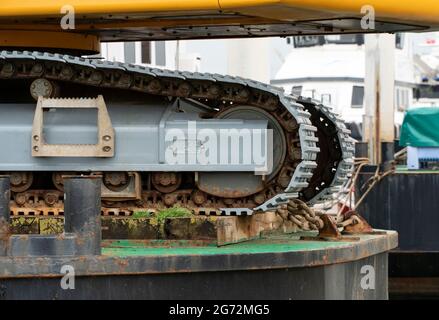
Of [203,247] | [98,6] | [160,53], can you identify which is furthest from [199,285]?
[160,53]

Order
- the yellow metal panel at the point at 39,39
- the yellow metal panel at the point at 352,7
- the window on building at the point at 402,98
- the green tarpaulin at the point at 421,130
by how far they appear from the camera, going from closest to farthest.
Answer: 1. the yellow metal panel at the point at 352,7
2. the yellow metal panel at the point at 39,39
3. the green tarpaulin at the point at 421,130
4. the window on building at the point at 402,98

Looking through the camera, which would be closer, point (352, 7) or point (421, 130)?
point (352, 7)

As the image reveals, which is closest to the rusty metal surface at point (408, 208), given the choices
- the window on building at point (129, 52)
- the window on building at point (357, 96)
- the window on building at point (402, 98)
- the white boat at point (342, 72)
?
the window on building at point (129, 52)

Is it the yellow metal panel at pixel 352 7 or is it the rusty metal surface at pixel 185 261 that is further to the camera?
the yellow metal panel at pixel 352 7

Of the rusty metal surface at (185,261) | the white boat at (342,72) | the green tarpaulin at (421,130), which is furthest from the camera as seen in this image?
the white boat at (342,72)

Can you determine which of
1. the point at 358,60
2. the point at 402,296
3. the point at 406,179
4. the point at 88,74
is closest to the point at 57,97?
the point at 88,74

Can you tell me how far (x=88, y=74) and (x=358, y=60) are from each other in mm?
37787

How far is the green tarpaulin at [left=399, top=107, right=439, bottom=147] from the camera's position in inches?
897

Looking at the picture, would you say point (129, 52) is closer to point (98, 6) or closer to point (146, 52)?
point (146, 52)

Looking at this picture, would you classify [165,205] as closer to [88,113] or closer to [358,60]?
[88,113]

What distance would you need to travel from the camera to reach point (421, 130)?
75.1 ft

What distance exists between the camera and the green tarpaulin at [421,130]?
74.7ft

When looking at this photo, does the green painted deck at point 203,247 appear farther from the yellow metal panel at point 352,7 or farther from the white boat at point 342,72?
the white boat at point 342,72

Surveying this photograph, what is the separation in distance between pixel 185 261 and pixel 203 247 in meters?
0.56
